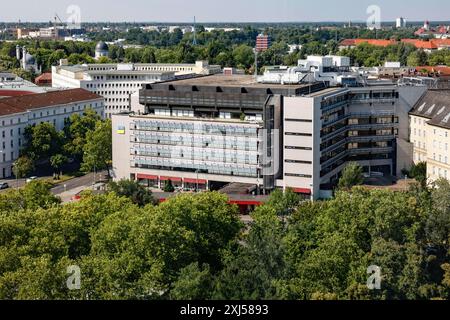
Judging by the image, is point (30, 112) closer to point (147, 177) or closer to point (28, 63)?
point (147, 177)

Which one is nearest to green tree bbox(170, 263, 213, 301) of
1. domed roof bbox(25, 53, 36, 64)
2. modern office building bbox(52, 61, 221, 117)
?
modern office building bbox(52, 61, 221, 117)

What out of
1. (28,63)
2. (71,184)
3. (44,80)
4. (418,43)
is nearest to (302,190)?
(71,184)

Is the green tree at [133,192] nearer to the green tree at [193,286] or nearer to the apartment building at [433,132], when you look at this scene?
the green tree at [193,286]

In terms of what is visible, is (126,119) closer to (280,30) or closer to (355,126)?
(355,126)

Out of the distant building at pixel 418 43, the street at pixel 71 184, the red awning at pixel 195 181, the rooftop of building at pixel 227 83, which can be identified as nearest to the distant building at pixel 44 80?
the street at pixel 71 184

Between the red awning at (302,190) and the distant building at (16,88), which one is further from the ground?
the distant building at (16,88)

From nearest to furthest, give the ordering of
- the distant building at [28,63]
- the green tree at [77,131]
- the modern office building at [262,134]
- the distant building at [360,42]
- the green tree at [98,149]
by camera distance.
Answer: the modern office building at [262,134]
the green tree at [98,149]
the green tree at [77,131]
the distant building at [28,63]
the distant building at [360,42]
